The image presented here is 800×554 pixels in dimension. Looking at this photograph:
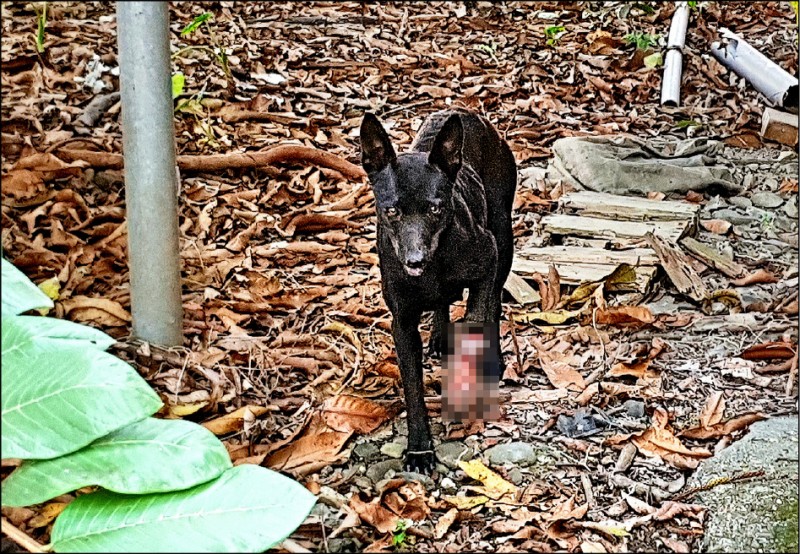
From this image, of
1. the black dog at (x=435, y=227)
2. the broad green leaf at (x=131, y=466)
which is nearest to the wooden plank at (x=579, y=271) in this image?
the black dog at (x=435, y=227)

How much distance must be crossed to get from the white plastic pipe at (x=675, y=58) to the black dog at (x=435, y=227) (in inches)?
151

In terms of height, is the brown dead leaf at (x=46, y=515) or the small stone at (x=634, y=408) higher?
the brown dead leaf at (x=46, y=515)

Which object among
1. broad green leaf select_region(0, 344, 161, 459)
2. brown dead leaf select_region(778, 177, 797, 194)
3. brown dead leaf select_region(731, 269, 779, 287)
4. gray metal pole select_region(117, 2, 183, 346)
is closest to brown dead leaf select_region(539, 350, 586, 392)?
brown dead leaf select_region(731, 269, 779, 287)

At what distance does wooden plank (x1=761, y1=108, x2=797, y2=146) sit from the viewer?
6.76 meters

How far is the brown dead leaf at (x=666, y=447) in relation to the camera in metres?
3.44

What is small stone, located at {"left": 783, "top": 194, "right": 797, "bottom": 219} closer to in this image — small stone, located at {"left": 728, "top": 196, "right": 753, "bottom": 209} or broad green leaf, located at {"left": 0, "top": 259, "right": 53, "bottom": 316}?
small stone, located at {"left": 728, "top": 196, "right": 753, "bottom": 209}

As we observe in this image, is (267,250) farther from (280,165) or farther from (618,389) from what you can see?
(618,389)

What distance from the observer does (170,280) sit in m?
3.52

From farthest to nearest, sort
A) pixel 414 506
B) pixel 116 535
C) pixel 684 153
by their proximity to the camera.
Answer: pixel 684 153, pixel 414 506, pixel 116 535

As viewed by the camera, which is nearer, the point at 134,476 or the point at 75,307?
the point at 134,476

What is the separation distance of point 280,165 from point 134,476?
12.3 ft

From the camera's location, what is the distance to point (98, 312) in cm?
416

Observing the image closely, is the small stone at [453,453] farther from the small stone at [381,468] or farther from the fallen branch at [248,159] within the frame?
the fallen branch at [248,159]

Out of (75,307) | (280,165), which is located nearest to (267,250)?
(280,165)
